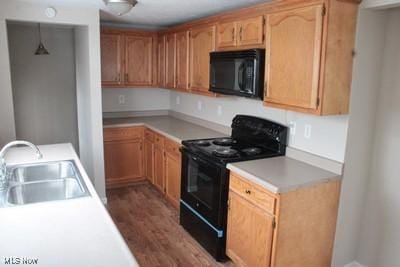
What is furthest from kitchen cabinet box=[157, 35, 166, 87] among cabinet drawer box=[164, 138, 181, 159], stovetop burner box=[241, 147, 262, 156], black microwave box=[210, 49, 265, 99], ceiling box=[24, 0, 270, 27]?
stovetop burner box=[241, 147, 262, 156]

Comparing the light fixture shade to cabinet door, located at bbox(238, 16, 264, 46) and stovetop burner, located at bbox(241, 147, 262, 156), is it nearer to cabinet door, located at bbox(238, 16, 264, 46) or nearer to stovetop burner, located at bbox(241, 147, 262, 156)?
cabinet door, located at bbox(238, 16, 264, 46)

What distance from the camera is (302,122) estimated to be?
8.87 feet

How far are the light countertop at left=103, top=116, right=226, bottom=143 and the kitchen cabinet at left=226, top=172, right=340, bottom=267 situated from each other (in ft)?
3.83

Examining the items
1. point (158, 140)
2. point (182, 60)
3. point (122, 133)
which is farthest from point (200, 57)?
point (122, 133)

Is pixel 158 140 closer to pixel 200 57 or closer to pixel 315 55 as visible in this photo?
pixel 200 57

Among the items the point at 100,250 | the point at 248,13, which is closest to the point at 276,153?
the point at 248,13

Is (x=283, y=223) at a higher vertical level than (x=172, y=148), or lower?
lower

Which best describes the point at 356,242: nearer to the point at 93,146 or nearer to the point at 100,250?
the point at 100,250

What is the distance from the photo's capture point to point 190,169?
314 centimetres

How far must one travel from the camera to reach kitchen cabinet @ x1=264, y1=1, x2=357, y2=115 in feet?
6.87

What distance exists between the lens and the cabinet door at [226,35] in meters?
2.95

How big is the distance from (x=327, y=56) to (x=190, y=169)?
1625 millimetres

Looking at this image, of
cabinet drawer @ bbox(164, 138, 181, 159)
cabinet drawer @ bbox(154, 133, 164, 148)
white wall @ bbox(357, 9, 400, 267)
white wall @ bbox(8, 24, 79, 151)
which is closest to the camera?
white wall @ bbox(357, 9, 400, 267)

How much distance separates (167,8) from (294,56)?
1.52 metres
